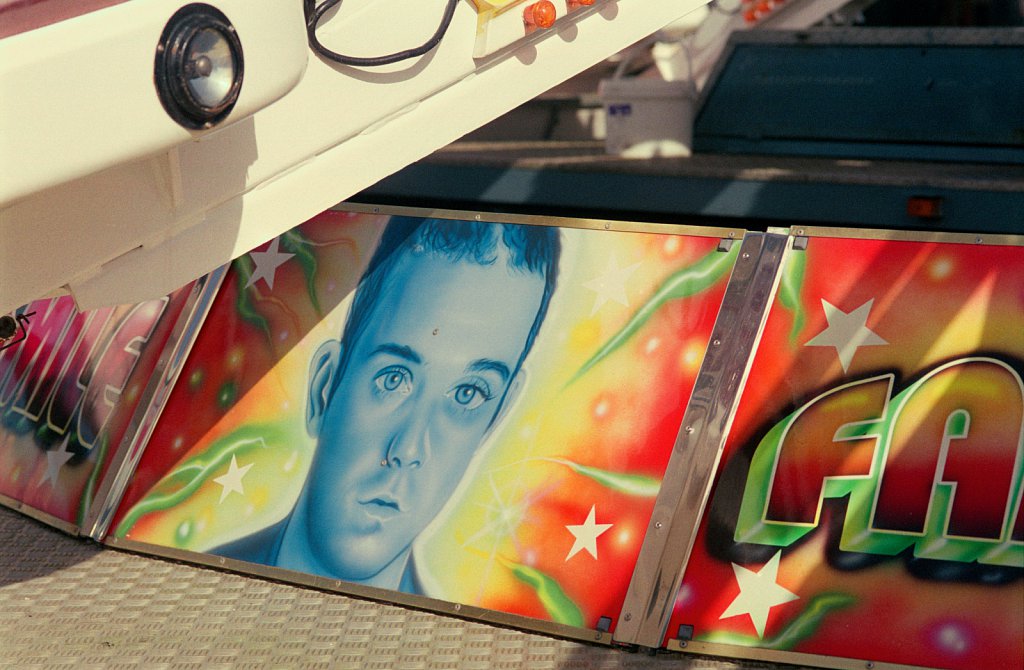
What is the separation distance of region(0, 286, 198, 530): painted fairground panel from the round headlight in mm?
1664

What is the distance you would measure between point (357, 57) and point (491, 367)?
992 millimetres

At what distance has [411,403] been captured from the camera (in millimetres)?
2723

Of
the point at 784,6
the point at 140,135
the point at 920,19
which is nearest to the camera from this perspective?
the point at 140,135

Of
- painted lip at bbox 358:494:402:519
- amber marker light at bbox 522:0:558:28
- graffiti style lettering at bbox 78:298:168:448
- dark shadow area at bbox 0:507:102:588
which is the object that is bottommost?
dark shadow area at bbox 0:507:102:588

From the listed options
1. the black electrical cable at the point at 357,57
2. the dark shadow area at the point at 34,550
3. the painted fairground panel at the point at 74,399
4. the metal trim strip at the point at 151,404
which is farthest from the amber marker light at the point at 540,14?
the dark shadow area at the point at 34,550

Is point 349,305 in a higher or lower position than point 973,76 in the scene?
lower

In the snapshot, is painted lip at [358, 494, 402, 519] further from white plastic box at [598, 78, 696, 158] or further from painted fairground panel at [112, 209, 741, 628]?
white plastic box at [598, 78, 696, 158]

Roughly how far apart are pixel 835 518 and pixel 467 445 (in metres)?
0.85

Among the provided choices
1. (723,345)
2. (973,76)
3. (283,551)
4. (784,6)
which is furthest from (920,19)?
(283,551)

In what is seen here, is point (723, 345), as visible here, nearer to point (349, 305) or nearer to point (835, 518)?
point (835, 518)

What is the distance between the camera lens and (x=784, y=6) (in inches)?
216

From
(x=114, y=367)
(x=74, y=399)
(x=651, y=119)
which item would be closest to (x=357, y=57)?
(x=114, y=367)

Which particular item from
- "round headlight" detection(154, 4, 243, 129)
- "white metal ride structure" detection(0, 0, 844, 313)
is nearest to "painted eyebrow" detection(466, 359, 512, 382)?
"white metal ride structure" detection(0, 0, 844, 313)

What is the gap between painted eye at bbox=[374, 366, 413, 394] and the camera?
275 centimetres
